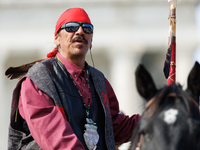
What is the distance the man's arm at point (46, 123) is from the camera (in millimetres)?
2369

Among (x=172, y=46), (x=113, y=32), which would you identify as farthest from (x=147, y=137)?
(x=113, y=32)

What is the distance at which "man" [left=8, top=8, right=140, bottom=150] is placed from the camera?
2.42 meters

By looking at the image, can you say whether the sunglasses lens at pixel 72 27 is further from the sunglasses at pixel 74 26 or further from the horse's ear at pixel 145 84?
the horse's ear at pixel 145 84

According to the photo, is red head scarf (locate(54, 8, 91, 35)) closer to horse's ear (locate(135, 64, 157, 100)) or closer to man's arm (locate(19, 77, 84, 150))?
man's arm (locate(19, 77, 84, 150))

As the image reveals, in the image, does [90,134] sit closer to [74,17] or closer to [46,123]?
[46,123]

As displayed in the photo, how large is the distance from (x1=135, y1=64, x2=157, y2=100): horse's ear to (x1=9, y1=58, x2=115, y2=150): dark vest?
2.27ft

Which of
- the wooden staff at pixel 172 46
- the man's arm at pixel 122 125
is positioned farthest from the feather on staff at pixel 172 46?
the man's arm at pixel 122 125

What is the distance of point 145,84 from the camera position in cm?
217

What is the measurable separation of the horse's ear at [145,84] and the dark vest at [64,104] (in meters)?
0.69

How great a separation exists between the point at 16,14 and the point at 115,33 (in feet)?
12.2

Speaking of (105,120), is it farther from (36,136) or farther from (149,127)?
(149,127)

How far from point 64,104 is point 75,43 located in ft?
1.86

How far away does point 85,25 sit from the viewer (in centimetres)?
295

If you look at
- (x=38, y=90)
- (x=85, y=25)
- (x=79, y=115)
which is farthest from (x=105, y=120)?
(x=85, y=25)
